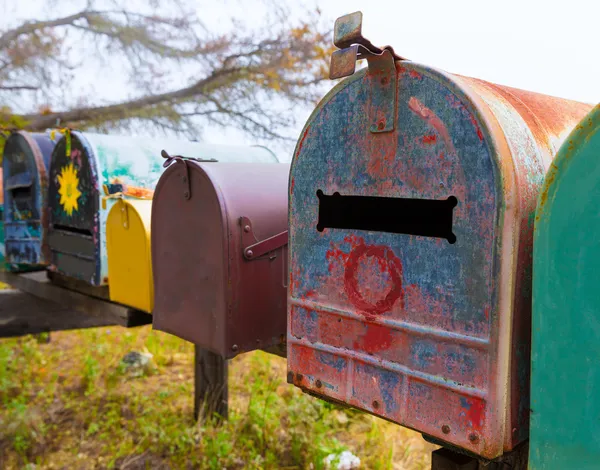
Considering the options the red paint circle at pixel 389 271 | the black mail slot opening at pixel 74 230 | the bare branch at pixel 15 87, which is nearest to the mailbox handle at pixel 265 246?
the red paint circle at pixel 389 271

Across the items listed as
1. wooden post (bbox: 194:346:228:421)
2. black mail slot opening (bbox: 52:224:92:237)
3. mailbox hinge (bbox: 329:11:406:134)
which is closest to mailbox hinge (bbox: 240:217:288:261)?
mailbox hinge (bbox: 329:11:406:134)

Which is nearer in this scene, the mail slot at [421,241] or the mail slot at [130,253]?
the mail slot at [421,241]

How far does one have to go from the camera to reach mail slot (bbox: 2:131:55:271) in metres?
2.37

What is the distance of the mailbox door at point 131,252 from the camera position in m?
1.78

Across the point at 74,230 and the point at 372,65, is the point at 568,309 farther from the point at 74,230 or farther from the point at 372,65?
the point at 74,230

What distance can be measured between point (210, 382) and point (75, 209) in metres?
1.29

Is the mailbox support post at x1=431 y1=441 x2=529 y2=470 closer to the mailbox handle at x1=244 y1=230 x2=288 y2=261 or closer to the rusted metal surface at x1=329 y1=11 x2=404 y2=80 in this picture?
the mailbox handle at x1=244 y1=230 x2=288 y2=261

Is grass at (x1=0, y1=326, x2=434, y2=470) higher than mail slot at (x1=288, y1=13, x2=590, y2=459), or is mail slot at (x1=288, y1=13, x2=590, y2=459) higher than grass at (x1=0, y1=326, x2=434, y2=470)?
mail slot at (x1=288, y1=13, x2=590, y2=459)

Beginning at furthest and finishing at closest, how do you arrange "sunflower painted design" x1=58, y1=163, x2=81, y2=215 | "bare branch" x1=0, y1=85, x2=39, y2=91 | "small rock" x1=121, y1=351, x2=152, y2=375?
"bare branch" x1=0, y1=85, x2=39, y2=91 → "small rock" x1=121, y1=351, x2=152, y2=375 → "sunflower painted design" x1=58, y1=163, x2=81, y2=215

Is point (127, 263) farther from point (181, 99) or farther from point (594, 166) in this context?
point (181, 99)

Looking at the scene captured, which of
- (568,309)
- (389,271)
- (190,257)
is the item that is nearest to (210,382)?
(190,257)

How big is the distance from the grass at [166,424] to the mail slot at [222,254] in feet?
4.21

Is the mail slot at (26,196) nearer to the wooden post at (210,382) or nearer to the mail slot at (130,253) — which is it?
the mail slot at (130,253)

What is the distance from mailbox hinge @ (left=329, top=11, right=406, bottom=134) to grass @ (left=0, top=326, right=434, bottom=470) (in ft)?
6.35
